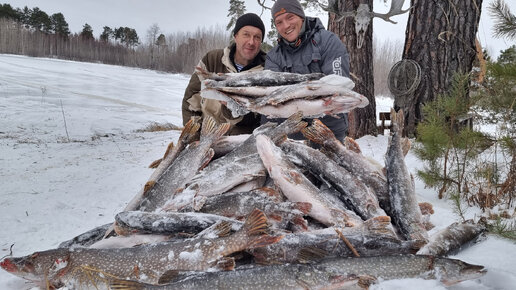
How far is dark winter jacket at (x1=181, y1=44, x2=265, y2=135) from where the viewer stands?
4.61 meters

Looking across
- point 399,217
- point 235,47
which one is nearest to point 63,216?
point 235,47

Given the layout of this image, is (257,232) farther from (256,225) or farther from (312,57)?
(312,57)

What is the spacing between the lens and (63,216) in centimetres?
416

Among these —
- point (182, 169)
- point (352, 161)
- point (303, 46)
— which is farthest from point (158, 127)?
point (352, 161)

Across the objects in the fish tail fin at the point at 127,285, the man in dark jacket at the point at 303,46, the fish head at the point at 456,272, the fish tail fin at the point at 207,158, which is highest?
the man in dark jacket at the point at 303,46

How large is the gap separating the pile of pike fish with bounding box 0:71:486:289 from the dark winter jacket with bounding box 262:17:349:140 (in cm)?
68

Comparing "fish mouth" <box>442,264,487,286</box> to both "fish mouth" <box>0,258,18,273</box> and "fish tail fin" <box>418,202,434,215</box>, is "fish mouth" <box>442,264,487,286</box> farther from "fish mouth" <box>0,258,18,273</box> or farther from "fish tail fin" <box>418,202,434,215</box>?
"fish mouth" <box>0,258,18,273</box>

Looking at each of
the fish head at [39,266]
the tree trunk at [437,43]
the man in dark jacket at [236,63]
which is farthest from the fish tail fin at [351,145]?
the tree trunk at [437,43]

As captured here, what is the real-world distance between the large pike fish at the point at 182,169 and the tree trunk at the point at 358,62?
5134 millimetres

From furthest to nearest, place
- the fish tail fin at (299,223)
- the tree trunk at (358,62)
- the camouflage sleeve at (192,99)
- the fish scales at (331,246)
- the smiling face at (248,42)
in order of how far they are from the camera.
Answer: the tree trunk at (358,62), the camouflage sleeve at (192,99), the smiling face at (248,42), the fish tail fin at (299,223), the fish scales at (331,246)

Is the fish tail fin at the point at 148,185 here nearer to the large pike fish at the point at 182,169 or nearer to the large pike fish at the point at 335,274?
the large pike fish at the point at 182,169

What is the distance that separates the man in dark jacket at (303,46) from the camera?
11.6 feet

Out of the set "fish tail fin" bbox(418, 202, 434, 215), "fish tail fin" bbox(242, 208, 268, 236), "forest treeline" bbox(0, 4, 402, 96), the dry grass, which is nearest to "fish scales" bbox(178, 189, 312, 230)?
"fish tail fin" bbox(242, 208, 268, 236)

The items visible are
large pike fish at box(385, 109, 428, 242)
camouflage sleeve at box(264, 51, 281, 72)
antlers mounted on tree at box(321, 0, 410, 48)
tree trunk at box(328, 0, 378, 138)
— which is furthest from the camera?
tree trunk at box(328, 0, 378, 138)
